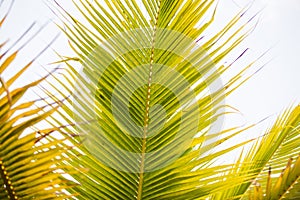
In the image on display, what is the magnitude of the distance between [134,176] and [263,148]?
0.76 meters

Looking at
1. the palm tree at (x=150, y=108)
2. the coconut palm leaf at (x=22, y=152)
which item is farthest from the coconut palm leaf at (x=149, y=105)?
the coconut palm leaf at (x=22, y=152)

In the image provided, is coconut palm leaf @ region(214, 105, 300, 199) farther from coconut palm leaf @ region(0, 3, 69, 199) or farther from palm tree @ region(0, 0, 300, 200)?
coconut palm leaf @ region(0, 3, 69, 199)

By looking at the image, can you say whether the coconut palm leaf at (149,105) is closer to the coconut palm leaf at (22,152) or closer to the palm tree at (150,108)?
the palm tree at (150,108)

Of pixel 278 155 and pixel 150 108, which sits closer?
pixel 150 108

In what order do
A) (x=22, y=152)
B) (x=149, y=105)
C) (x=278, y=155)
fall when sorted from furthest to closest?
(x=278, y=155) < (x=149, y=105) < (x=22, y=152)

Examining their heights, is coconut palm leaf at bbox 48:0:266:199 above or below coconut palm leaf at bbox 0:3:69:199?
above

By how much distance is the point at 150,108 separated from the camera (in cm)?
185

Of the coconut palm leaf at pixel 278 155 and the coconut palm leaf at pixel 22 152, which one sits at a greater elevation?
the coconut palm leaf at pixel 278 155

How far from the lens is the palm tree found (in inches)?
68.1

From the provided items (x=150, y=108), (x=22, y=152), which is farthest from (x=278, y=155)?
(x=22, y=152)

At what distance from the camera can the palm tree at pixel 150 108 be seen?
1729 millimetres

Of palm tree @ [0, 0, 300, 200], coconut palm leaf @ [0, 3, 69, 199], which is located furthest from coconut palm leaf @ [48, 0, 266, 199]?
coconut palm leaf @ [0, 3, 69, 199]

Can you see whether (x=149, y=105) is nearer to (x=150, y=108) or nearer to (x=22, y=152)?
(x=150, y=108)

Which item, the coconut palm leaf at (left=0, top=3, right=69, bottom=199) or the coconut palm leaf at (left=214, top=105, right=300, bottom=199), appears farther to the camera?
the coconut palm leaf at (left=214, top=105, right=300, bottom=199)
